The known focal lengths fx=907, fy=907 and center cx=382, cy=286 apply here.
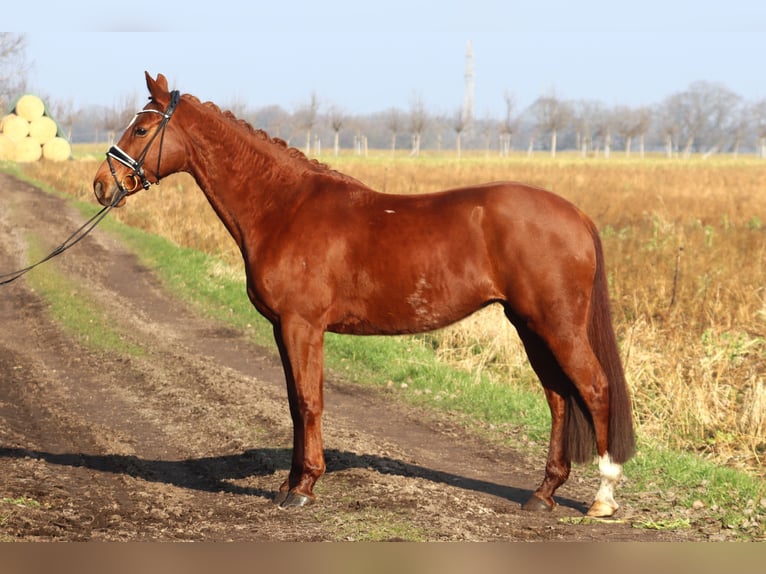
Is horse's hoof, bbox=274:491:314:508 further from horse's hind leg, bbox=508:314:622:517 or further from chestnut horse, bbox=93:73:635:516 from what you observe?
horse's hind leg, bbox=508:314:622:517

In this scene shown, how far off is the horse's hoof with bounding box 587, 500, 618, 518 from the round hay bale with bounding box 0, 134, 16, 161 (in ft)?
124

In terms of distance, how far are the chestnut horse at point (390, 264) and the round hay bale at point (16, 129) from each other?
36.5 meters

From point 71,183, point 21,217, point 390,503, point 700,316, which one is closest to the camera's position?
point 390,503

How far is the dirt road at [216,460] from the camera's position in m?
5.25

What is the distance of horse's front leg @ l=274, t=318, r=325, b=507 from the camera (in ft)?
18.6

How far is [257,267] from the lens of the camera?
5.80 meters

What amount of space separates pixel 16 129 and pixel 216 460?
119 ft

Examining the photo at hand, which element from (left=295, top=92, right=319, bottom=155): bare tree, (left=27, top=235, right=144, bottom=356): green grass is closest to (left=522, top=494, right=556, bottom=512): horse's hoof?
(left=27, top=235, right=144, bottom=356): green grass

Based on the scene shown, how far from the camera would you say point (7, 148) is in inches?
1522

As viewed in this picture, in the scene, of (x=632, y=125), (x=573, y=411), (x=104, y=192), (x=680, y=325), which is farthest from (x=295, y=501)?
(x=632, y=125)

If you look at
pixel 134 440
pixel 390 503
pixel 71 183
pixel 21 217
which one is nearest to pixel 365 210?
pixel 390 503

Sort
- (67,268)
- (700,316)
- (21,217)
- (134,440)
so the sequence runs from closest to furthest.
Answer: (134,440)
(700,316)
(67,268)
(21,217)

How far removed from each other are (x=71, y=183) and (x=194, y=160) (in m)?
23.3

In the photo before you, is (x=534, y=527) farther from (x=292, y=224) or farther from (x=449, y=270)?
(x=292, y=224)
